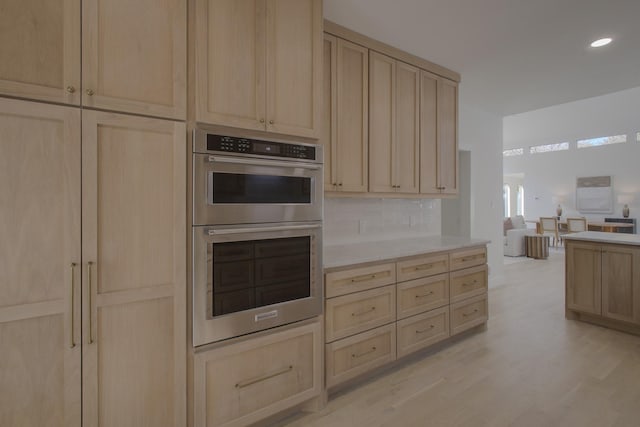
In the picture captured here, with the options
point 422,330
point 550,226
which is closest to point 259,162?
point 422,330

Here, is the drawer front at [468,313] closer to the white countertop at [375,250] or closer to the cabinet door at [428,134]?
the white countertop at [375,250]

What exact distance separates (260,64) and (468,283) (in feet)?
8.92

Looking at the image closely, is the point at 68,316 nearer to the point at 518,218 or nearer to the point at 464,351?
the point at 464,351

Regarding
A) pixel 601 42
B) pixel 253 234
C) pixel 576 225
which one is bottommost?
pixel 576 225

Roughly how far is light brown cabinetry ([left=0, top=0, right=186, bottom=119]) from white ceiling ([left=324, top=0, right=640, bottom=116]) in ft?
4.21

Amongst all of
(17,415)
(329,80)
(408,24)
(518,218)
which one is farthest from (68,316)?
(518,218)

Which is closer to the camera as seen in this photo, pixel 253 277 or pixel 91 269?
pixel 91 269

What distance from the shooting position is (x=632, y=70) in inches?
138

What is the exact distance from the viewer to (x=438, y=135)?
3385mm

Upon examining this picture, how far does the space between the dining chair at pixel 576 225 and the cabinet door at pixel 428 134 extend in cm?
873

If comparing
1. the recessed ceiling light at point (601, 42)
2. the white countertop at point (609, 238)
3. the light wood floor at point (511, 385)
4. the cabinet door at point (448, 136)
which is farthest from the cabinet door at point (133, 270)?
the white countertop at point (609, 238)

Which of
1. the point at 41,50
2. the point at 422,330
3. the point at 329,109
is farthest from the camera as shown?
the point at 422,330

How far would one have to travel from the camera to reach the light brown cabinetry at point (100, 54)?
1278 millimetres

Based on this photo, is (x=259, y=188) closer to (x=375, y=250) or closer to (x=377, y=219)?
(x=375, y=250)
